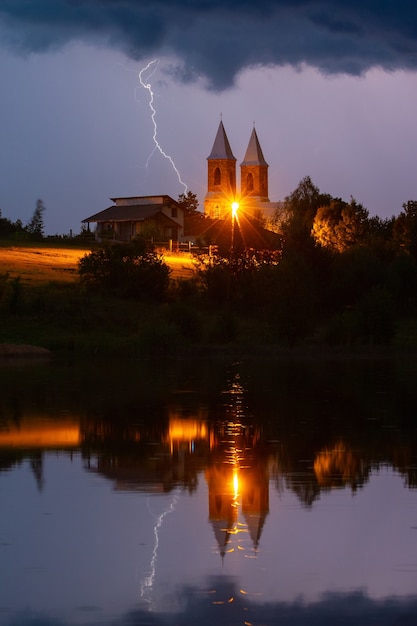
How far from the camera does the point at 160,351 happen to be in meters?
46.4

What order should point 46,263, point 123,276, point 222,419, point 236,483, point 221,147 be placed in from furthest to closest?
point 221,147 < point 46,263 < point 123,276 < point 222,419 < point 236,483

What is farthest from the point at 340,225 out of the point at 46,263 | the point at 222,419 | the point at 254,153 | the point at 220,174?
the point at 254,153

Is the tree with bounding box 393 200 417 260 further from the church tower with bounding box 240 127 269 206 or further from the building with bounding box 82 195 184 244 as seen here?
the church tower with bounding box 240 127 269 206

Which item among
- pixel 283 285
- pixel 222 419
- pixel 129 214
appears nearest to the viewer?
pixel 222 419

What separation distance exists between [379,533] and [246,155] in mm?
170844

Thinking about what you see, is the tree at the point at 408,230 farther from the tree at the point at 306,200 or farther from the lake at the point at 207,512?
the lake at the point at 207,512

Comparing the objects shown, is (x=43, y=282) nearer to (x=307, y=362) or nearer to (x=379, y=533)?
(x=307, y=362)

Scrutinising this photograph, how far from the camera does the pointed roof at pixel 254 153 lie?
17775 centimetres

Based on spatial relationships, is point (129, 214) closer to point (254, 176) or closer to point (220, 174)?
point (220, 174)

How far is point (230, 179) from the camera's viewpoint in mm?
173375

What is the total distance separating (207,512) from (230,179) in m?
162

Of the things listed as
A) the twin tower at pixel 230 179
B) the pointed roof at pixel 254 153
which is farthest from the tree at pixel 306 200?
the pointed roof at pixel 254 153

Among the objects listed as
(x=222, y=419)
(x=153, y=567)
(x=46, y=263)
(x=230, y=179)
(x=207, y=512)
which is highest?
(x=230, y=179)

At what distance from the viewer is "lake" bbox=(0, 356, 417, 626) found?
8.91m
